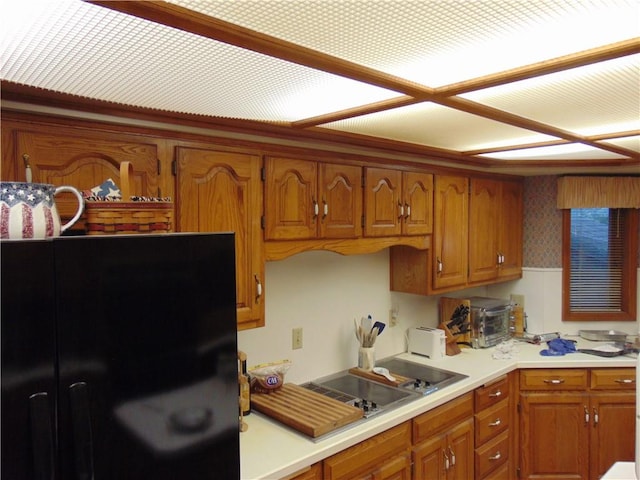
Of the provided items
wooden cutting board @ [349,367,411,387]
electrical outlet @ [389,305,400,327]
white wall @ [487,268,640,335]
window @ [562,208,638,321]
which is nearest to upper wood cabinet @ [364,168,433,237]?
electrical outlet @ [389,305,400,327]

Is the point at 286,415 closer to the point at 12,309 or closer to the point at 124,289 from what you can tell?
the point at 124,289

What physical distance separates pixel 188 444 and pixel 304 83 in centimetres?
105

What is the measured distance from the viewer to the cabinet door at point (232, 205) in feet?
5.87

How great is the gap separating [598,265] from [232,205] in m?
3.17

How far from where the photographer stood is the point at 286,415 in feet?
6.77

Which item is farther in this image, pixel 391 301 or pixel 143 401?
pixel 391 301

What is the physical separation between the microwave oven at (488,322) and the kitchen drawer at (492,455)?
2.08ft

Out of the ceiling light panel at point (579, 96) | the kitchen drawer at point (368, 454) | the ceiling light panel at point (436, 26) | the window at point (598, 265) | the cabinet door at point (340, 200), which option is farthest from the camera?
the window at point (598, 265)

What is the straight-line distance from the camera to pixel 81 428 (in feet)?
3.34

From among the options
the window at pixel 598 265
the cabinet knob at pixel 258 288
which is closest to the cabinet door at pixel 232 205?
the cabinet knob at pixel 258 288

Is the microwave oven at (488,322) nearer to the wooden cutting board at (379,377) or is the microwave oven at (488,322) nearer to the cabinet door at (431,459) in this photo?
the wooden cutting board at (379,377)

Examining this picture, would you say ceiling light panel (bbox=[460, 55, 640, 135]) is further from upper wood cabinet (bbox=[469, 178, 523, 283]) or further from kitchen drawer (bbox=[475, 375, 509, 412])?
kitchen drawer (bbox=[475, 375, 509, 412])

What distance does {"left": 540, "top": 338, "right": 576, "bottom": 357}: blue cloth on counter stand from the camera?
3215 mm

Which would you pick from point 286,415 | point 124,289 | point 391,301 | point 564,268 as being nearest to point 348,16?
point 124,289
